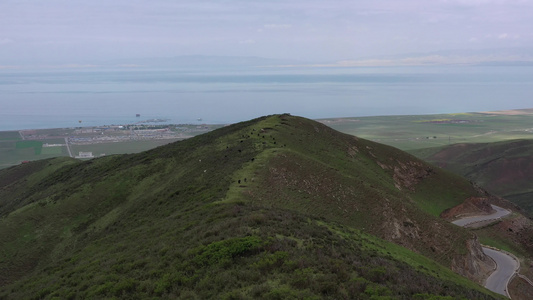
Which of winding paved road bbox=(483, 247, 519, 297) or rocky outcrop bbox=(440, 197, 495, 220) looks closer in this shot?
winding paved road bbox=(483, 247, 519, 297)

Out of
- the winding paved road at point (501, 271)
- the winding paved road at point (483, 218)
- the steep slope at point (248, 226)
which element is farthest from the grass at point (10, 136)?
the winding paved road at point (501, 271)

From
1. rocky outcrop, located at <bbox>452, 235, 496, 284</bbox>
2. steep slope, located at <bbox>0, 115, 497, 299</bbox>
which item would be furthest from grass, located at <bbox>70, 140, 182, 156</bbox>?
rocky outcrop, located at <bbox>452, 235, 496, 284</bbox>

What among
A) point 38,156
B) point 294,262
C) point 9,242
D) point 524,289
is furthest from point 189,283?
point 38,156

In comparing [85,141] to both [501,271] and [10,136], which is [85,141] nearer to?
[10,136]

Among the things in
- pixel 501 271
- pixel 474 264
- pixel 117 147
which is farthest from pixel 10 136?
pixel 501 271

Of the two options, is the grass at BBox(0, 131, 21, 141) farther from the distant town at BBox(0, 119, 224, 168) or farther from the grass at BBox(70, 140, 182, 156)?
the grass at BBox(70, 140, 182, 156)

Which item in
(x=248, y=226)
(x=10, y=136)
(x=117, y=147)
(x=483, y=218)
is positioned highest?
(x=10, y=136)
